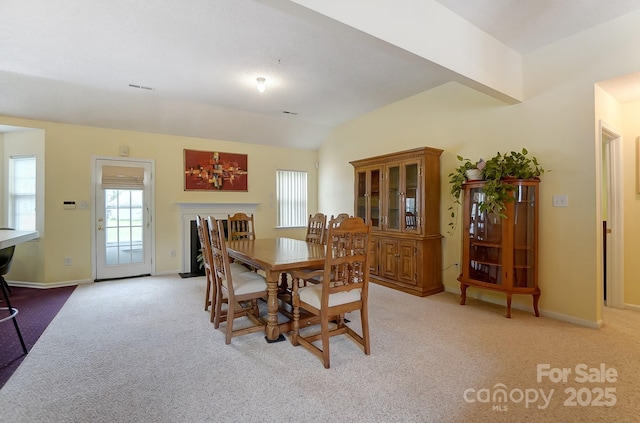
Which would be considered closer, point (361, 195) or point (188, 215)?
point (361, 195)

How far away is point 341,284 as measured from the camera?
7.47 feet

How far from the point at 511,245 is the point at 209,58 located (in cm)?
368

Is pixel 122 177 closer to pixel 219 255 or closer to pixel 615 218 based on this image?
pixel 219 255

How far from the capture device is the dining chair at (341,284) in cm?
218

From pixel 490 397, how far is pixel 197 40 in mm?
3588

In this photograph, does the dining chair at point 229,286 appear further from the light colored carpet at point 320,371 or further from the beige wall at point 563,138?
the beige wall at point 563,138

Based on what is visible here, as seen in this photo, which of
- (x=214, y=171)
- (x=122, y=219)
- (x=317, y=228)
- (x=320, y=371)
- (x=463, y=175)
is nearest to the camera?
(x=320, y=371)

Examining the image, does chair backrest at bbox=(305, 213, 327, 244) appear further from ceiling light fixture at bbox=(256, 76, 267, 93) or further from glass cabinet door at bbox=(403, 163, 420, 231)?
ceiling light fixture at bbox=(256, 76, 267, 93)

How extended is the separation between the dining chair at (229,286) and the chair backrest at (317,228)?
1.09 metres

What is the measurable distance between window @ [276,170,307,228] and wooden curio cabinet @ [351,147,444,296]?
2157mm

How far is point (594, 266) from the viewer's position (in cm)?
288

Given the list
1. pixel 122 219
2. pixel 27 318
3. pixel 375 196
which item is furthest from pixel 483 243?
pixel 122 219

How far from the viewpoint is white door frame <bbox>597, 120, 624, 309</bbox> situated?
333 centimetres

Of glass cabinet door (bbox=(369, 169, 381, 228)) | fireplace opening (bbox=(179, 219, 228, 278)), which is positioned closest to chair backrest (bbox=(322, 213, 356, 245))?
glass cabinet door (bbox=(369, 169, 381, 228))
